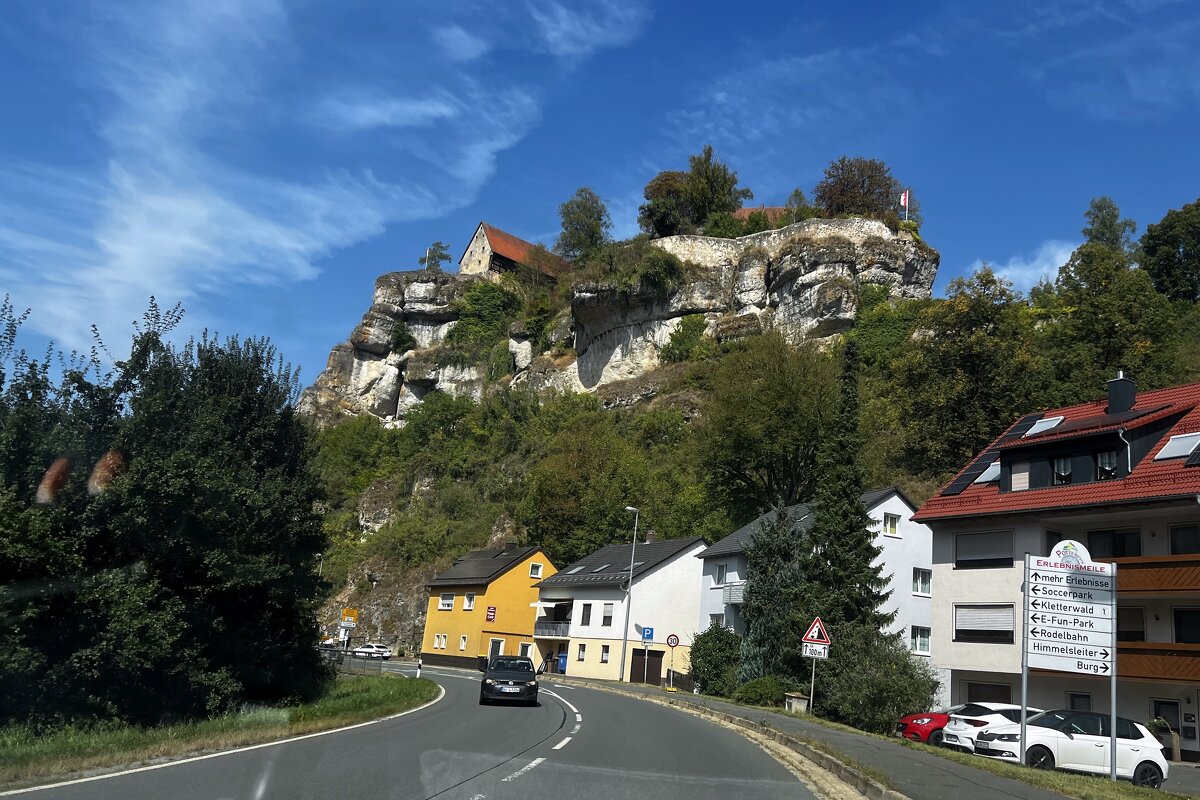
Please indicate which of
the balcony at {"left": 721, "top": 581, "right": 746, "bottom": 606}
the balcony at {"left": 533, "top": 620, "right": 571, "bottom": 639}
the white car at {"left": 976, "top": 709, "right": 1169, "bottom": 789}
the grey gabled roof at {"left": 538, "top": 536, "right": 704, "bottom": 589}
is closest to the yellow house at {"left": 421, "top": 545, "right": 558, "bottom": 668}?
the balcony at {"left": 533, "top": 620, "right": 571, "bottom": 639}

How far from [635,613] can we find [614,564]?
16.9ft

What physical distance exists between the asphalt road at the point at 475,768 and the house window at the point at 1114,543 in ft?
54.9

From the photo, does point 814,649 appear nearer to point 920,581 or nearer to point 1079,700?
point 1079,700

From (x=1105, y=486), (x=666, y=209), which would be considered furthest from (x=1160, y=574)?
(x=666, y=209)

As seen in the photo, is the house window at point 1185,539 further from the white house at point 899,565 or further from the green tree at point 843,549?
the white house at point 899,565

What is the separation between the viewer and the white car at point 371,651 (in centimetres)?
6201

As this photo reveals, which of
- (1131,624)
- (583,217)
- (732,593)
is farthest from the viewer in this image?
(583,217)

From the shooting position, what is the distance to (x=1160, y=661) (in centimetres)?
2764

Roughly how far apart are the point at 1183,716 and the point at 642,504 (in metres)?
40.2

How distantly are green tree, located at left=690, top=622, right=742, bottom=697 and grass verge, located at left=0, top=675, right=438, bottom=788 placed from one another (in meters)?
18.2

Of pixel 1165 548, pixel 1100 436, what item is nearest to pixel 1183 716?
pixel 1165 548

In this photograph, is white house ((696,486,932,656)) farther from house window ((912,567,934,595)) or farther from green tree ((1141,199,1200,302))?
green tree ((1141,199,1200,302))

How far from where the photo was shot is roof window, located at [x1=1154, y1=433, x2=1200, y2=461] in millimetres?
29234

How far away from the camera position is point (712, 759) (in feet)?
51.3
